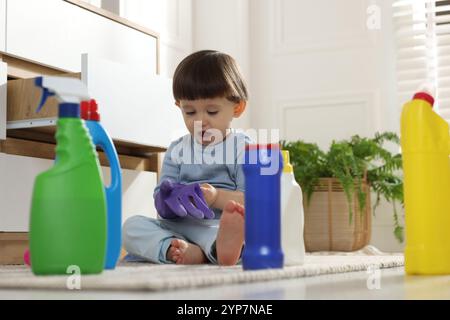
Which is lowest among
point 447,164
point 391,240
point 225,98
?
point 391,240

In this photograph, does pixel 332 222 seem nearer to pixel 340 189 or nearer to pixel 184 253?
pixel 340 189

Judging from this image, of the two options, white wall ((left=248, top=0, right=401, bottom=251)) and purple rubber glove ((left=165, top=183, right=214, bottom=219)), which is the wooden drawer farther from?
white wall ((left=248, top=0, right=401, bottom=251))

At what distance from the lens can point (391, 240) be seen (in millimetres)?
2938

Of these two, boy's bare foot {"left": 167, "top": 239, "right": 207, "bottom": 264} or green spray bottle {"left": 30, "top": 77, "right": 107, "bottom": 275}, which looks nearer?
green spray bottle {"left": 30, "top": 77, "right": 107, "bottom": 275}

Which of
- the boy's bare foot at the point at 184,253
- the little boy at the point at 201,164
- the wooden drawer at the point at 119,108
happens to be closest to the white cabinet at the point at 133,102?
the wooden drawer at the point at 119,108

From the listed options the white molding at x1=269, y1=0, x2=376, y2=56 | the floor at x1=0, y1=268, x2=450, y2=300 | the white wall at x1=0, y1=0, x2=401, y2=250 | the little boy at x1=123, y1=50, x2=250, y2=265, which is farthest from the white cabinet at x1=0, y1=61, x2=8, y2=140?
the white molding at x1=269, y1=0, x2=376, y2=56

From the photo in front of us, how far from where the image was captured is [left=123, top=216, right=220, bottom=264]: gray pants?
58.1 inches

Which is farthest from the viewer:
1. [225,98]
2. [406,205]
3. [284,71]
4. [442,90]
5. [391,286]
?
[284,71]

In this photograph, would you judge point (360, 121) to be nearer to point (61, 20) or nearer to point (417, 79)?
point (417, 79)

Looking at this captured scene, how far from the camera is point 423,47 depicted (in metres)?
2.96

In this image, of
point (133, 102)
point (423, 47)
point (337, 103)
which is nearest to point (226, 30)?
point (337, 103)

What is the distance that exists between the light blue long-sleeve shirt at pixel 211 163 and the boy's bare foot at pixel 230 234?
341mm
